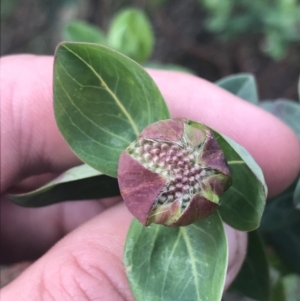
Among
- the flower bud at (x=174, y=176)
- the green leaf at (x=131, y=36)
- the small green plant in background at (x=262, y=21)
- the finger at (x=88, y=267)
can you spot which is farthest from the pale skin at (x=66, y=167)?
the small green plant in background at (x=262, y=21)

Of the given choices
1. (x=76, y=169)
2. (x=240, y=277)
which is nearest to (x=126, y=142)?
(x=76, y=169)

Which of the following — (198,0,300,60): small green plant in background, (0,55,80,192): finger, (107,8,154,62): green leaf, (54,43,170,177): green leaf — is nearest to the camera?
(54,43,170,177): green leaf

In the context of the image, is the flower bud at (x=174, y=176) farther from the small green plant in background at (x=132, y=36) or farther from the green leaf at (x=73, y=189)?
the small green plant in background at (x=132, y=36)

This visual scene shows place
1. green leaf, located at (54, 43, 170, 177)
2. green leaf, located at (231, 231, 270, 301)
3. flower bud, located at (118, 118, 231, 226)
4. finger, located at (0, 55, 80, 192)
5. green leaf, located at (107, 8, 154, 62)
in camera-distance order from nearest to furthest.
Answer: flower bud, located at (118, 118, 231, 226)
green leaf, located at (54, 43, 170, 177)
green leaf, located at (231, 231, 270, 301)
finger, located at (0, 55, 80, 192)
green leaf, located at (107, 8, 154, 62)

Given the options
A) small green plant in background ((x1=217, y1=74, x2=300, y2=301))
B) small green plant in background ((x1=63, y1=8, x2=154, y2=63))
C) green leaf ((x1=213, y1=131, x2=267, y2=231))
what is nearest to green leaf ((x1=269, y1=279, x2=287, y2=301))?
small green plant in background ((x1=217, y1=74, x2=300, y2=301))

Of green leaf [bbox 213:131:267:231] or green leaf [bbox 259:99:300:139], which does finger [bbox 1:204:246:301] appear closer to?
green leaf [bbox 213:131:267:231]

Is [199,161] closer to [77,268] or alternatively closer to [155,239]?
[155,239]

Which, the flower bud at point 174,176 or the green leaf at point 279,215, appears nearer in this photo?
the flower bud at point 174,176

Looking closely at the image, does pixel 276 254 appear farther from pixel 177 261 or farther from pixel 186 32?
pixel 186 32
